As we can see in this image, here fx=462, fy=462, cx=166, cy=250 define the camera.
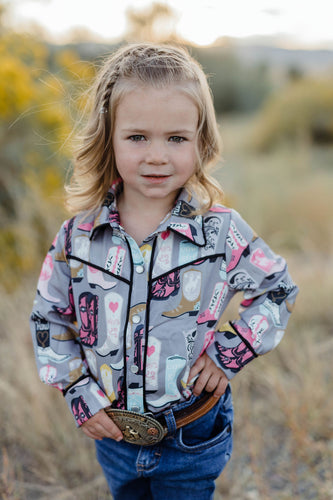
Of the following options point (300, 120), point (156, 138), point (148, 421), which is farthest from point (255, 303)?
point (300, 120)

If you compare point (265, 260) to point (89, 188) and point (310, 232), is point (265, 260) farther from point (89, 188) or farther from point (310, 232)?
point (310, 232)

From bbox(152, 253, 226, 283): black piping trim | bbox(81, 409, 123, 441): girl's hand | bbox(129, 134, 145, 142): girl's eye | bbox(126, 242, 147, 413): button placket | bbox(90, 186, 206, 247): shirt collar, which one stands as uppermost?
bbox(129, 134, 145, 142): girl's eye

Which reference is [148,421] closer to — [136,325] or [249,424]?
[136,325]

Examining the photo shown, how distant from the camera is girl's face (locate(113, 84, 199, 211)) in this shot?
126 centimetres

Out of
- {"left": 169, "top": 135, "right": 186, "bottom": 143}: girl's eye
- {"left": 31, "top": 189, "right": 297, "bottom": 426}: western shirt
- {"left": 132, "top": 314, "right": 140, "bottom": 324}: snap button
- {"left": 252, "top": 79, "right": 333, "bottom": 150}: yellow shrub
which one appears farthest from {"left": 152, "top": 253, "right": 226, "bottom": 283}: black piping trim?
{"left": 252, "top": 79, "right": 333, "bottom": 150}: yellow shrub

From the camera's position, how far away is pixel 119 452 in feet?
4.86

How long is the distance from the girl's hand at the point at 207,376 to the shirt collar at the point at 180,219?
37 cm

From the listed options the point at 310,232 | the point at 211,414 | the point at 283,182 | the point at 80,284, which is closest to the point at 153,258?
the point at 80,284

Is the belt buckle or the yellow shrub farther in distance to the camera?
the yellow shrub

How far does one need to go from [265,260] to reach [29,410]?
156cm

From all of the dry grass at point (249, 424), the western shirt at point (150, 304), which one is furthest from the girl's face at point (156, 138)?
the dry grass at point (249, 424)

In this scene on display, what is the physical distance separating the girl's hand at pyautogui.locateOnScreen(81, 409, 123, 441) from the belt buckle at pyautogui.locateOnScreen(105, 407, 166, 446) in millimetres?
13

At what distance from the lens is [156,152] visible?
50.3 inches

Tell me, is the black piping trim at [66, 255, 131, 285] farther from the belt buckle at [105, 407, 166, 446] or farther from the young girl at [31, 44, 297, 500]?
the belt buckle at [105, 407, 166, 446]
